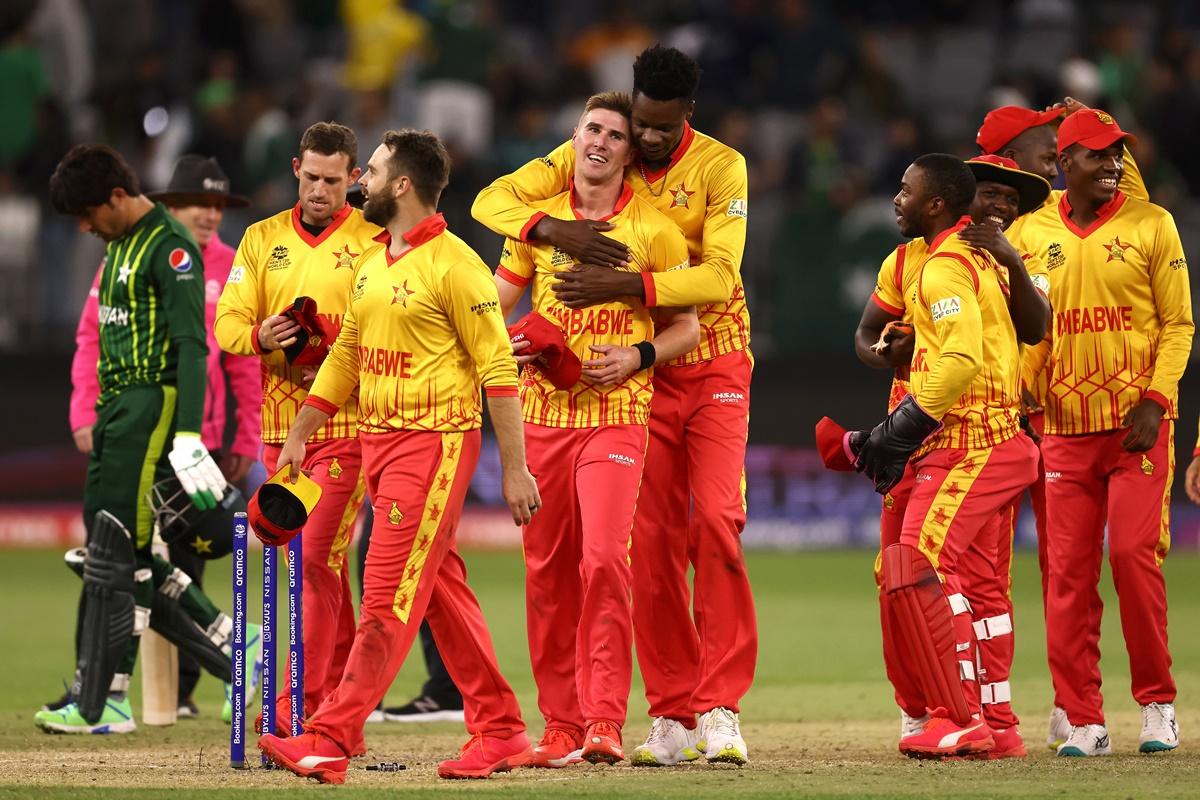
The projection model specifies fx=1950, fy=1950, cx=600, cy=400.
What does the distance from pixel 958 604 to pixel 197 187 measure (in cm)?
461

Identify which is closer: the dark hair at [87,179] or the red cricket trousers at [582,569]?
the red cricket trousers at [582,569]

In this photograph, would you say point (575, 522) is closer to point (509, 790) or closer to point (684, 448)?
point (684, 448)

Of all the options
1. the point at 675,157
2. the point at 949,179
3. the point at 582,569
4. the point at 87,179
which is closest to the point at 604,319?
the point at 675,157

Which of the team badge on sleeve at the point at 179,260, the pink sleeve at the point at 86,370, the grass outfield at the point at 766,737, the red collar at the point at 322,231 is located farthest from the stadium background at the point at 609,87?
the red collar at the point at 322,231

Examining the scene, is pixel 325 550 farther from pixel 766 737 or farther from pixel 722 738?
pixel 766 737

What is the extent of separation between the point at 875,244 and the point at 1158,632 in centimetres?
887

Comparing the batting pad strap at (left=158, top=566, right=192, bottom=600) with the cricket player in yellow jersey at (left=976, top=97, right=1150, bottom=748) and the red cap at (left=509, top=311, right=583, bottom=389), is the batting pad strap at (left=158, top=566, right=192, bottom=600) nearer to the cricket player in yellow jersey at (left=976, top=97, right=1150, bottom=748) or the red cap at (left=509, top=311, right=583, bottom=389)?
the red cap at (left=509, top=311, right=583, bottom=389)

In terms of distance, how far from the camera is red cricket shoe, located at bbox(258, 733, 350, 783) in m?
6.79

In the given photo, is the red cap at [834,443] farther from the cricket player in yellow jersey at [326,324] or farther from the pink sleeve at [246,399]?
the pink sleeve at [246,399]

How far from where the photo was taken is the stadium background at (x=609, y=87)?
16828 mm

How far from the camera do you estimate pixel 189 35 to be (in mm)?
21266

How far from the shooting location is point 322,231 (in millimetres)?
8344

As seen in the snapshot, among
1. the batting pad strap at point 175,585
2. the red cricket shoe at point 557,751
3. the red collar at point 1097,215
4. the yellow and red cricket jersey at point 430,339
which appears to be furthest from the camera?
the batting pad strap at point 175,585

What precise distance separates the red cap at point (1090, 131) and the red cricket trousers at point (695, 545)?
1.66 meters
